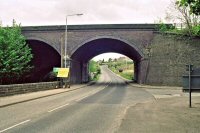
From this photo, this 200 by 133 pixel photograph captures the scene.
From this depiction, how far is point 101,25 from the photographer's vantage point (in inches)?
2233

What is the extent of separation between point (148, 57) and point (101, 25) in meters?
8.39

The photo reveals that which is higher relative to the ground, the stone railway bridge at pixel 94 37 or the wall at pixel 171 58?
the stone railway bridge at pixel 94 37

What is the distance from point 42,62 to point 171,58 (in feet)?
96.9

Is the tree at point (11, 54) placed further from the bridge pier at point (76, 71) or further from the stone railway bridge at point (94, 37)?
the bridge pier at point (76, 71)

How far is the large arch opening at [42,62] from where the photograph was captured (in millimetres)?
69000

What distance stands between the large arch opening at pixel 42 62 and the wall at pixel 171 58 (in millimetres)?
21154

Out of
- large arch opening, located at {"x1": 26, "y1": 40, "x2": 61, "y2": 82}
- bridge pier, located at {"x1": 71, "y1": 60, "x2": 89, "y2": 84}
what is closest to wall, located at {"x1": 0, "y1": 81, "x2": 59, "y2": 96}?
bridge pier, located at {"x1": 71, "y1": 60, "x2": 89, "y2": 84}

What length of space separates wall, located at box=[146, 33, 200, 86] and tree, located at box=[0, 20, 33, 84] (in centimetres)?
1875

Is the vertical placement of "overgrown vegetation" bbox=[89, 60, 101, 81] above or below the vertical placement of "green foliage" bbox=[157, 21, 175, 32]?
below

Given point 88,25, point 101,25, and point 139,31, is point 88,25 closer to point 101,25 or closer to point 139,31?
point 101,25

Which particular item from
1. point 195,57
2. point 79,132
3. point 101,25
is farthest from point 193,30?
point 79,132

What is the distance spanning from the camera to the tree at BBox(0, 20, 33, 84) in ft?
178

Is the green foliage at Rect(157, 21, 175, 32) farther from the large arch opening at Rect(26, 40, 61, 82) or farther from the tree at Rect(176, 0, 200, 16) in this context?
the tree at Rect(176, 0, 200, 16)

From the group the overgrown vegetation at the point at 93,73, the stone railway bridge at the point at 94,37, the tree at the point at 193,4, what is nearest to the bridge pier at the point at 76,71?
the stone railway bridge at the point at 94,37
